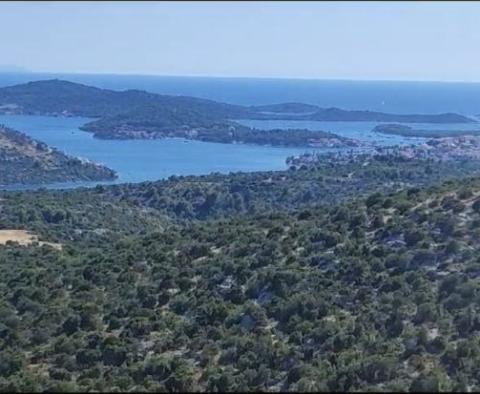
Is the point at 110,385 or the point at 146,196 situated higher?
the point at 110,385

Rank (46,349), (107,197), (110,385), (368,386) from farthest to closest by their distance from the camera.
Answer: (107,197) → (46,349) → (110,385) → (368,386)

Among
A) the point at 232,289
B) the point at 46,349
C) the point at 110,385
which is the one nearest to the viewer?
the point at 110,385

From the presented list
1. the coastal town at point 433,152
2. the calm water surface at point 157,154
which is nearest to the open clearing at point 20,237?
the calm water surface at point 157,154

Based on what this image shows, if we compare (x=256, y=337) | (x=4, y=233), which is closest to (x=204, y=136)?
(x=4, y=233)

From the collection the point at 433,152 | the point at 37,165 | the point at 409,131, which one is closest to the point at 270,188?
the point at 37,165

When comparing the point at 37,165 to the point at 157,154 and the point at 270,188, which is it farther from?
the point at 270,188

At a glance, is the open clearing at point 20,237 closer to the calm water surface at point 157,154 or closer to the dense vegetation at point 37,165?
the dense vegetation at point 37,165

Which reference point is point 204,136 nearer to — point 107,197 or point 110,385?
point 107,197

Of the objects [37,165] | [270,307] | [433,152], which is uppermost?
[270,307]
